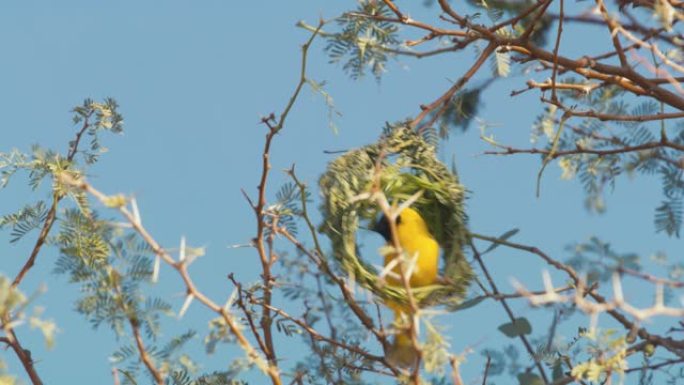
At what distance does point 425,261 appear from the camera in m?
1.36

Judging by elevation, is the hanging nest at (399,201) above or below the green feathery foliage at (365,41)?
below

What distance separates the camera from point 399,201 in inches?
57.4

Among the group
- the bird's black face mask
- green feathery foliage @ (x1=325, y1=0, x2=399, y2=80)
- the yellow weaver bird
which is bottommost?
the yellow weaver bird

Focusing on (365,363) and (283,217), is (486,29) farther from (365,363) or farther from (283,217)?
(365,363)

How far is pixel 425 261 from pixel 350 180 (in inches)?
5.8

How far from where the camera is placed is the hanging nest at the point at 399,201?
4.47 feet

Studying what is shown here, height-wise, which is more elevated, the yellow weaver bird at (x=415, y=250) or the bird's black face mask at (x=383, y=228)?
the bird's black face mask at (x=383, y=228)

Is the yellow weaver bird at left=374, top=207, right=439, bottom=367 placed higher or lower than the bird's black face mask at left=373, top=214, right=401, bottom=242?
lower

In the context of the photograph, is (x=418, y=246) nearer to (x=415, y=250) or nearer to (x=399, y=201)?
(x=415, y=250)

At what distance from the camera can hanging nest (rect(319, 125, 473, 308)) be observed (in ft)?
4.47

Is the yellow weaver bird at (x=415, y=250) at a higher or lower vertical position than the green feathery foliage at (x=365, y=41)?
lower

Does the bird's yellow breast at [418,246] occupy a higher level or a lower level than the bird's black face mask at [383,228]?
lower

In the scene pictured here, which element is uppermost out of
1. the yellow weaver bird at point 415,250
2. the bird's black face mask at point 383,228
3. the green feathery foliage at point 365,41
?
the green feathery foliage at point 365,41

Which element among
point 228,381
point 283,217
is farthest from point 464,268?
point 228,381
